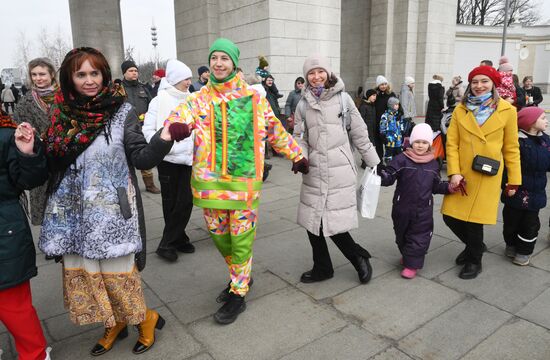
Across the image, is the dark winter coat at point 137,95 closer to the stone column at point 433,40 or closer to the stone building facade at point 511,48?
the stone column at point 433,40

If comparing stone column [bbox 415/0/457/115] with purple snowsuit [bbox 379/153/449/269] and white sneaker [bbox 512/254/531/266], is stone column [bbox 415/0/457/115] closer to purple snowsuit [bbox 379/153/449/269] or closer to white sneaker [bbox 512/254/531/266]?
white sneaker [bbox 512/254/531/266]

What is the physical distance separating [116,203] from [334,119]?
1.74 meters

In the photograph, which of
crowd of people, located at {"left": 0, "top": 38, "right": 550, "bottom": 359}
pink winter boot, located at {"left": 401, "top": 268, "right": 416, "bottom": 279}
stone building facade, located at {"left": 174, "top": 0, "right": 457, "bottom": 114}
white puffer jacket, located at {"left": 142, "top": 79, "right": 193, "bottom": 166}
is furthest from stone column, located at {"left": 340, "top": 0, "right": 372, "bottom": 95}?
pink winter boot, located at {"left": 401, "top": 268, "right": 416, "bottom": 279}

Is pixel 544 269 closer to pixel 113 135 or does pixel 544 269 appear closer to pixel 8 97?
pixel 113 135

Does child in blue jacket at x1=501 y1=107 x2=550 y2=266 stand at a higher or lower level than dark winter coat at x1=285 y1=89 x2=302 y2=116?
lower

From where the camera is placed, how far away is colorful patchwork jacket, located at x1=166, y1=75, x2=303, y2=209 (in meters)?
2.81

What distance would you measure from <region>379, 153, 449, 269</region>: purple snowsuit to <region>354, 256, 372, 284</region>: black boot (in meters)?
0.39

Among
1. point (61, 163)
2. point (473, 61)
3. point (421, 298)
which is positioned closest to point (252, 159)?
point (61, 163)

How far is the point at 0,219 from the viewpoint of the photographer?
2.19 metres

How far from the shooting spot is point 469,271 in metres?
3.70

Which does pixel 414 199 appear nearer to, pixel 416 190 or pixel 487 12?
pixel 416 190

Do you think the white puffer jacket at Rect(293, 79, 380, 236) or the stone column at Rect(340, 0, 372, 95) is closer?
the white puffer jacket at Rect(293, 79, 380, 236)

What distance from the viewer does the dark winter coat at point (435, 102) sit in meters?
8.79

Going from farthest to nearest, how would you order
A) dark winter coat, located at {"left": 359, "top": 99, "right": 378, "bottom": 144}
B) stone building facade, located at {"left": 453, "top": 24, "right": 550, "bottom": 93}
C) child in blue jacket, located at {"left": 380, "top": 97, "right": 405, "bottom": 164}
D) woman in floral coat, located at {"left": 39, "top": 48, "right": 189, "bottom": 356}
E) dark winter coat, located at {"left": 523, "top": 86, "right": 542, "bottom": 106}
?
stone building facade, located at {"left": 453, "top": 24, "right": 550, "bottom": 93} → dark winter coat, located at {"left": 523, "top": 86, "right": 542, "bottom": 106} → dark winter coat, located at {"left": 359, "top": 99, "right": 378, "bottom": 144} → child in blue jacket, located at {"left": 380, "top": 97, "right": 405, "bottom": 164} → woman in floral coat, located at {"left": 39, "top": 48, "right": 189, "bottom": 356}
